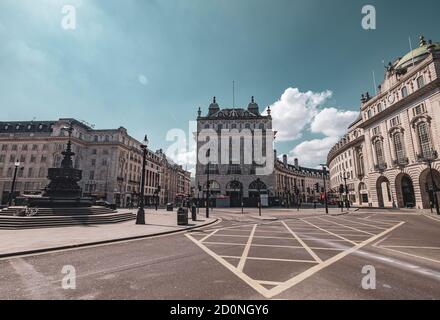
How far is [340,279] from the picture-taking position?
16.4 ft

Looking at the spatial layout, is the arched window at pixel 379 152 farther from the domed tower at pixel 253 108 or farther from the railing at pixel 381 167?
the domed tower at pixel 253 108

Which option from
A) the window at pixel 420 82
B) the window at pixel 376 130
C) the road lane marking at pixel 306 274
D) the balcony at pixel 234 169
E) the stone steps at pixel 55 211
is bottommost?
the road lane marking at pixel 306 274

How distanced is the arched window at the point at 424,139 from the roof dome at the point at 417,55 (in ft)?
47.6

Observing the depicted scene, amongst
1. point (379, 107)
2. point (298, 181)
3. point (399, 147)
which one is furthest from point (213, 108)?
point (298, 181)

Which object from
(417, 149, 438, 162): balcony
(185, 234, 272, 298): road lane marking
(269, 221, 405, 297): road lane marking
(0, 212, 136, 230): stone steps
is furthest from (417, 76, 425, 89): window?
(0, 212, 136, 230): stone steps

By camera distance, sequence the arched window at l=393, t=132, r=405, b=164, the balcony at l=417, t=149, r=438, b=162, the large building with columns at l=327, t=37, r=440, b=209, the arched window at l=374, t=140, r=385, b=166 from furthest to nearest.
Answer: the arched window at l=374, t=140, r=385, b=166, the arched window at l=393, t=132, r=405, b=164, the large building with columns at l=327, t=37, r=440, b=209, the balcony at l=417, t=149, r=438, b=162

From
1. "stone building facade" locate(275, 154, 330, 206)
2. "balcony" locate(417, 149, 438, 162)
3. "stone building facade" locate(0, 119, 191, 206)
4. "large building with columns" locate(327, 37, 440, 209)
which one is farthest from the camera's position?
"stone building facade" locate(275, 154, 330, 206)

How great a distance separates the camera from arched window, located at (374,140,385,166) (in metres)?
42.9

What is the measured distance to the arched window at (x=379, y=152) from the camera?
42.9 m

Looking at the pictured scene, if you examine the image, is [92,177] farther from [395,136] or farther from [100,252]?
[395,136]

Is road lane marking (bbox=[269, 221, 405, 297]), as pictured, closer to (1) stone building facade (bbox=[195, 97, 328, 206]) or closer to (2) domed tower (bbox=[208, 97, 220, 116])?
(1) stone building facade (bbox=[195, 97, 328, 206])

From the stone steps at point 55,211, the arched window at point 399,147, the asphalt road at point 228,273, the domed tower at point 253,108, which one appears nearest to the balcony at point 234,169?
the domed tower at point 253,108
